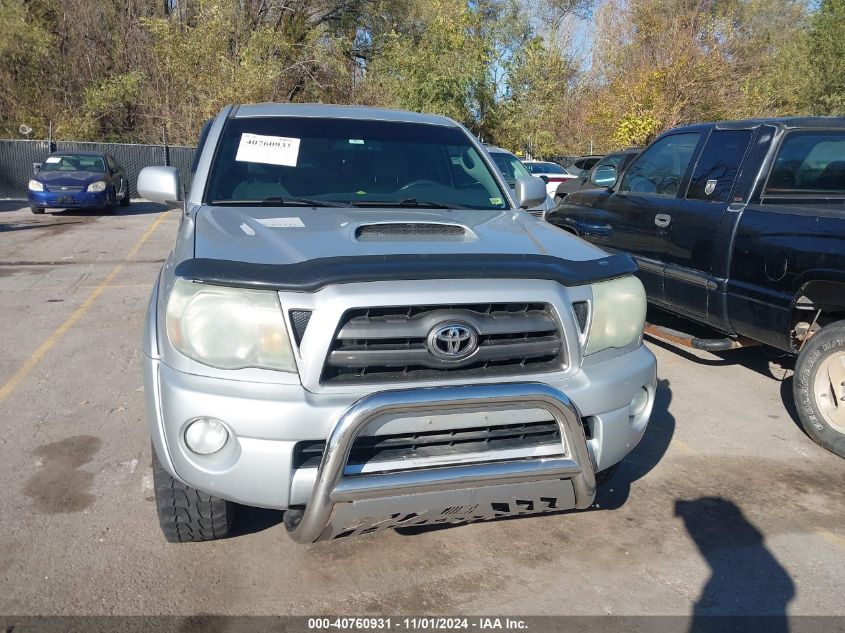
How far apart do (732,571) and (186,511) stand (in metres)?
2.33

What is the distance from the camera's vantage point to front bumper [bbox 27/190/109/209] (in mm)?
17500

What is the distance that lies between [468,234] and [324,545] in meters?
1.53

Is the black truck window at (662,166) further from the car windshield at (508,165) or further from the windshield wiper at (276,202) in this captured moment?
the car windshield at (508,165)

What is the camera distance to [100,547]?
331 cm

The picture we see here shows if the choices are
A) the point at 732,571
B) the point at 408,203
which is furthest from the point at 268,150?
the point at 732,571

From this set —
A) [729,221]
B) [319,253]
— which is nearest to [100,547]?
[319,253]

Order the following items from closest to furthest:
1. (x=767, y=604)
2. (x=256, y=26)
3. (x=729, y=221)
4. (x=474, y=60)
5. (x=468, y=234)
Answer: (x=767, y=604)
(x=468, y=234)
(x=729, y=221)
(x=474, y=60)
(x=256, y=26)

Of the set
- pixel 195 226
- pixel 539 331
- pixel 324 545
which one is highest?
pixel 195 226

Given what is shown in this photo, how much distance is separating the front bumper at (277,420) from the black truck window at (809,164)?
3199 mm

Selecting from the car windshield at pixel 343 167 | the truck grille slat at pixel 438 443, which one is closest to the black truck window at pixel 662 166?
the car windshield at pixel 343 167

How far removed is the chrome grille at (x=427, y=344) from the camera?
2689mm

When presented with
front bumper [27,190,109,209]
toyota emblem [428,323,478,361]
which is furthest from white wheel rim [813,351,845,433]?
front bumper [27,190,109,209]

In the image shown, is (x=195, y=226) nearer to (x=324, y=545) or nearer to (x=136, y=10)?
(x=324, y=545)

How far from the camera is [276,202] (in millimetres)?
3848
